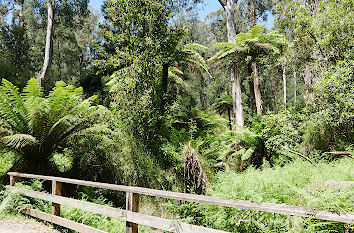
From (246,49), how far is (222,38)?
19068 millimetres

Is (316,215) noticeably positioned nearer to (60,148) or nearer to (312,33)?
(60,148)

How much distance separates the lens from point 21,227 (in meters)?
4.12

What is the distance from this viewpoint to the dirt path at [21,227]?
3.96 meters

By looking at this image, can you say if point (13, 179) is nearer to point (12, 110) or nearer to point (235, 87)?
point (12, 110)

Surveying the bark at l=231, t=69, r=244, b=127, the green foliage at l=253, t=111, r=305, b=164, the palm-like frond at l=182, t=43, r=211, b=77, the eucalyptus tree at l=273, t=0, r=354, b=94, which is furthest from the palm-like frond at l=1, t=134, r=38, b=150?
the bark at l=231, t=69, r=244, b=127

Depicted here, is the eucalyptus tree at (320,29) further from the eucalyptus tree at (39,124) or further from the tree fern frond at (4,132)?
the tree fern frond at (4,132)

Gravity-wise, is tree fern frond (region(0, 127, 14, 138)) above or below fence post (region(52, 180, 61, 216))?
above

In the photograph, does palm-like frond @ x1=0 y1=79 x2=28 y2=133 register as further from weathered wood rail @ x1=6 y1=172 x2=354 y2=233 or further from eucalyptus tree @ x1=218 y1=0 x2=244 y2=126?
eucalyptus tree @ x1=218 y1=0 x2=244 y2=126

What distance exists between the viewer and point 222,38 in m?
29.3

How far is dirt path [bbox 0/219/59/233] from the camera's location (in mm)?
3956

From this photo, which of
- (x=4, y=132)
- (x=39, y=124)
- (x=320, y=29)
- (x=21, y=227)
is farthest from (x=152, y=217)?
(x=320, y=29)

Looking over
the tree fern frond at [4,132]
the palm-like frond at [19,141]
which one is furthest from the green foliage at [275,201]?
the tree fern frond at [4,132]

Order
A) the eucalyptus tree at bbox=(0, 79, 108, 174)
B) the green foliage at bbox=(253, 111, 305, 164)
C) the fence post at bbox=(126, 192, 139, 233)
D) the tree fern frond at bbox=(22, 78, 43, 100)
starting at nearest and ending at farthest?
the fence post at bbox=(126, 192, 139, 233) < the eucalyptus tree at bbox=(0, 79, 108, 174) < the tree fern frond at bbox=(22, 78, 43, 100) < the green foliage at bbox=(253, 111, 305, 164)

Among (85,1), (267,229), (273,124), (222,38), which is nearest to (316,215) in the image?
(267,229)
